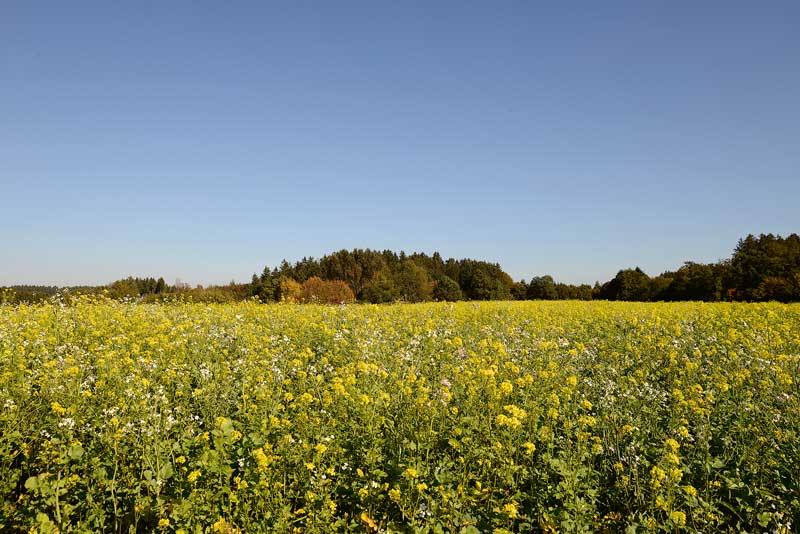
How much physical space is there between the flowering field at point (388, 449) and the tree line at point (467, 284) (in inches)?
428

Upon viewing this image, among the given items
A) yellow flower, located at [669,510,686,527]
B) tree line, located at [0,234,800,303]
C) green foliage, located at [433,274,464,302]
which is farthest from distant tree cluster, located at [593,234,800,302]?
yellow flower, located at [669,510,686,527]

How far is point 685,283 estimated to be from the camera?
1801 inches

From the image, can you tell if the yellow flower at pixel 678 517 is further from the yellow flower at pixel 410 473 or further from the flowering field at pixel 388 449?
the yellow flower at pixel 410 473

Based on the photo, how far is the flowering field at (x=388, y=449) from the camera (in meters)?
3.37

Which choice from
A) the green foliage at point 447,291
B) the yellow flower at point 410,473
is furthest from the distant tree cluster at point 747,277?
the yellow flower at point 410,473

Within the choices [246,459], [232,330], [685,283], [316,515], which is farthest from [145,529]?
[685,283]

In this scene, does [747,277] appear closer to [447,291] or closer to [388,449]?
[447,291]

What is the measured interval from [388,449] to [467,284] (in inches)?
→ 3273

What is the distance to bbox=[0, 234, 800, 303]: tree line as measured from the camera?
30406 mm

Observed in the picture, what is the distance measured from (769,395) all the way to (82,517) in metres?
8.60

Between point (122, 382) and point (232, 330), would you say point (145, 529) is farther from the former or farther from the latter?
point (232, 330)

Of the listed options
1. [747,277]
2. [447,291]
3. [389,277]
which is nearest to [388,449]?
[747,277]

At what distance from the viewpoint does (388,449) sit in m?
4.44

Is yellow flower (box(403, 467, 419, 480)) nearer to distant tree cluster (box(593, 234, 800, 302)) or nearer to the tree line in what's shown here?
the tree line
